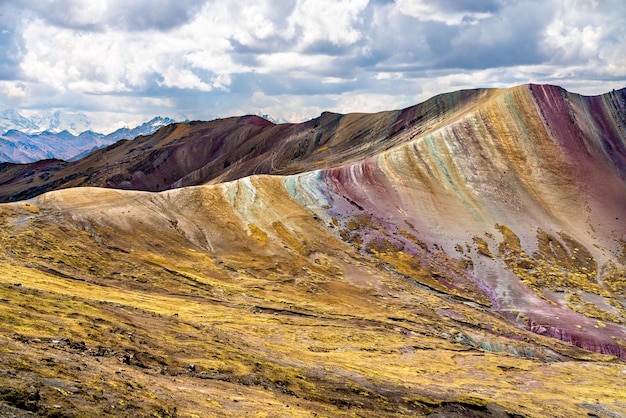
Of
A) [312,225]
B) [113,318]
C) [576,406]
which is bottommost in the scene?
[576,406]

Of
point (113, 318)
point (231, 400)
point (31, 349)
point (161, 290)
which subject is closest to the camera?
point (31, 349)

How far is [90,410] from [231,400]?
386 inches

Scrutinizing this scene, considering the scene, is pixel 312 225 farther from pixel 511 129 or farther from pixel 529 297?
pixel 511 129

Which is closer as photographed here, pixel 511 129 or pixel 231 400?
pixel 231 400

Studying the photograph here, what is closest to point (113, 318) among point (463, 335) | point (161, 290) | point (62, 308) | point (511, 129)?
point (62, 308)

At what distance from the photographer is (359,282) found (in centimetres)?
9350

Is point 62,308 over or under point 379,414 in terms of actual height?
over

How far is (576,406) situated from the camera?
1944 inches

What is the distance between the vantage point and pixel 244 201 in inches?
4574

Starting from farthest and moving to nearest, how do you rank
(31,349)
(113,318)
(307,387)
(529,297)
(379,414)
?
(529,297) → (113,318) → (307,387) → (379,414) → (31,349)

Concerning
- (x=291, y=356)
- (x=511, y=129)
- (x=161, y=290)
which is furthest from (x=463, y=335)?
(x=511, y=129)

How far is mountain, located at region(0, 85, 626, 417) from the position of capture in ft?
113

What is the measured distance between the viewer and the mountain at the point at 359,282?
3441cm

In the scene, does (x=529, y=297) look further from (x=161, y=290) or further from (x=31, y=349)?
(x=31, y=349)
